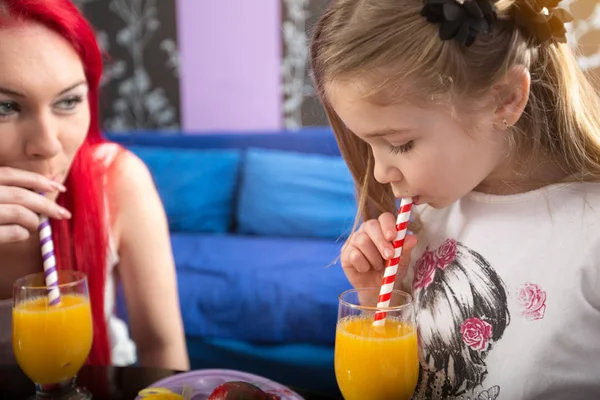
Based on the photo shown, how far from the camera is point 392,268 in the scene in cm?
105

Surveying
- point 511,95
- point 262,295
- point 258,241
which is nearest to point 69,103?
point 511,95

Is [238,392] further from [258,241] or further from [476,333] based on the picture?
[258,241]

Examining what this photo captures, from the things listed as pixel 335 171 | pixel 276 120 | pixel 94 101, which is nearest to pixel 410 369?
pixel 94 101

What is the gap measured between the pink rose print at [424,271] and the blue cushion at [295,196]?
5.93 feet

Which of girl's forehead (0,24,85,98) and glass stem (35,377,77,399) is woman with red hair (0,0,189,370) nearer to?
girl's forehead (0,24,85,98)

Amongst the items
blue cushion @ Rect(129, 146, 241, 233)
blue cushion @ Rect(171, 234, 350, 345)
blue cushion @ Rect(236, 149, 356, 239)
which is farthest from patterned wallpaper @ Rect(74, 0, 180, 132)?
blue cushion @ Rect(171, 234, 350, 345)

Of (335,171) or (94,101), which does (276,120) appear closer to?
(335,171)

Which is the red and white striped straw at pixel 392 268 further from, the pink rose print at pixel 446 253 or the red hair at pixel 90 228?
the red hair at pixel 90 228

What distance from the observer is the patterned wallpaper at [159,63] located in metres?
3.80

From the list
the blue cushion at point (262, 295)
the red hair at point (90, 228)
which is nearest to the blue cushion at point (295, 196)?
the blue cushion at point (262, 295)

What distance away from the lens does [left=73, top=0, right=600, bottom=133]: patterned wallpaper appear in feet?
12.5

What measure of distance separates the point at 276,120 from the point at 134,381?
288 cm

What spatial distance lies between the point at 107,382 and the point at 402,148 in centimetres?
72

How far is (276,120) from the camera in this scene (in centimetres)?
391
